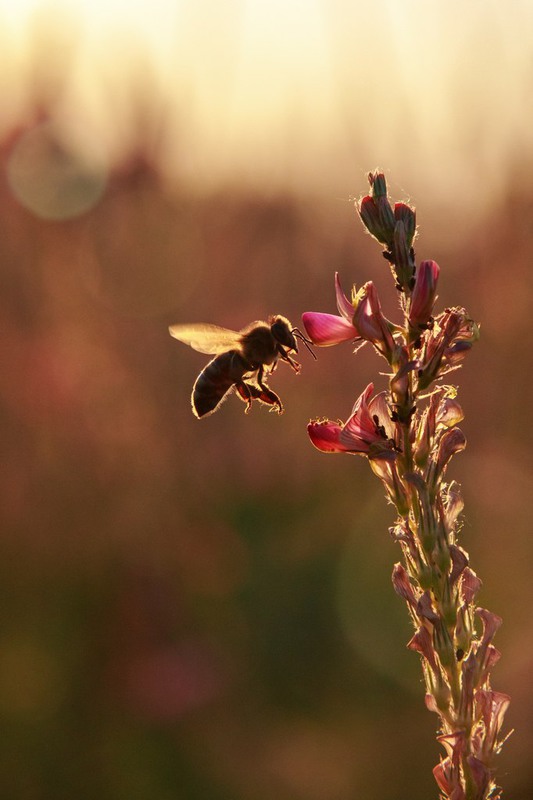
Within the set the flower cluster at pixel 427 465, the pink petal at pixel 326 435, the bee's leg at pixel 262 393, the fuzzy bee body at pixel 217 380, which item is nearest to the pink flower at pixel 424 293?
the flower cluster at pixel 427 465

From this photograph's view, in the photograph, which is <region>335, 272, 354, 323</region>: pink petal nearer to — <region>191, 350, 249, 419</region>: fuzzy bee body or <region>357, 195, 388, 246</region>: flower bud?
<region>357, 195, 388, 246</region>: flower bud

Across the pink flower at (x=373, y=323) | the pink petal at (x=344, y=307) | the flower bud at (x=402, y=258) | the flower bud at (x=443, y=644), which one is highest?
the flower bud at (x=402, y=258)

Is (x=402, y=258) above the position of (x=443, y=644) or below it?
above

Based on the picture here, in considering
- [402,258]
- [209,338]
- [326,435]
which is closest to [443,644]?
[326,435]

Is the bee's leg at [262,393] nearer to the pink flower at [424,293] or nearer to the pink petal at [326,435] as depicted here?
the pink petal at [326,435]

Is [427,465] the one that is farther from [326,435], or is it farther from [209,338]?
[209,338]
